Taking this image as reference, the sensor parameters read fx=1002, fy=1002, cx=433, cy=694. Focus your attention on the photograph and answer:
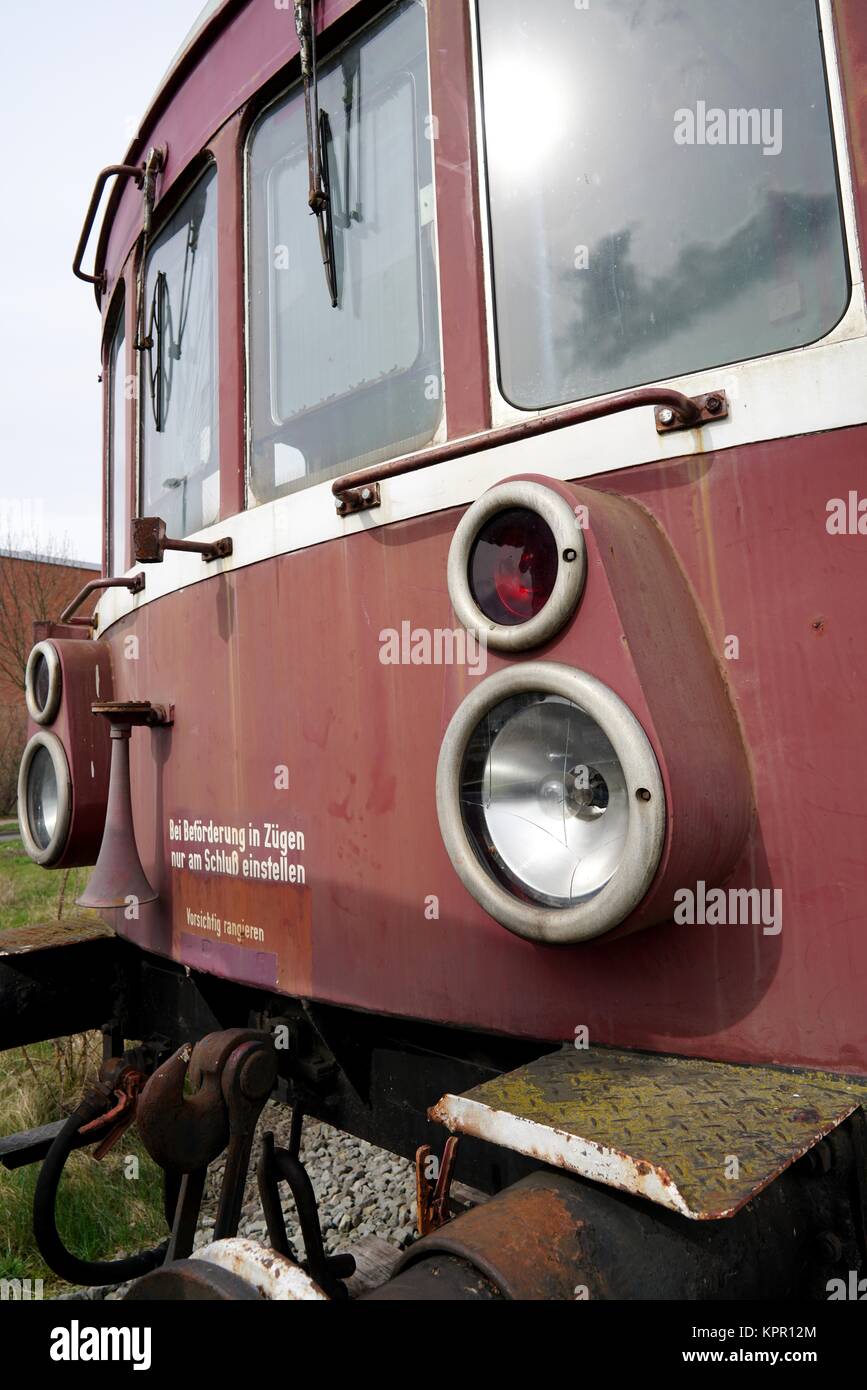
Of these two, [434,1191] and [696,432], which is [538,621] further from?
[434,1191]

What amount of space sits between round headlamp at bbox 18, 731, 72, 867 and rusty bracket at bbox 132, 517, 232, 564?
2.66 ft

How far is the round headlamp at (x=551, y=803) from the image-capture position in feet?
3.97

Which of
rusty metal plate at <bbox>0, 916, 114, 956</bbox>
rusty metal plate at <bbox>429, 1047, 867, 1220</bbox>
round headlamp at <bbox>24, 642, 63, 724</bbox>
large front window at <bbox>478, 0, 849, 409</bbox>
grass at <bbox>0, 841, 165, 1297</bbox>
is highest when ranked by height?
large front window at <bbox>478, 0, 849, 409</bbox>

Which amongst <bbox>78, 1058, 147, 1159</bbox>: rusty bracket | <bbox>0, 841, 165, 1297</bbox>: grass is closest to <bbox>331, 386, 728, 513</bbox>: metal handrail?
<bbox>78, 1058, 147, 1159</bbox>: rusty bracket

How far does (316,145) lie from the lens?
5.91 feet

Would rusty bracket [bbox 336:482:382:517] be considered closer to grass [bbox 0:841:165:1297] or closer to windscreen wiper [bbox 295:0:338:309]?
windscreen wiper [bbox 295:0:338:309]

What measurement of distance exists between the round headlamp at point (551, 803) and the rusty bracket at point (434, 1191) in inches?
11.3

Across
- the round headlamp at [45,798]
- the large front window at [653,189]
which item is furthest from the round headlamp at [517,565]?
the round headlamp at [45,798]

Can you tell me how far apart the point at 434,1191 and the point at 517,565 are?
2.76 ft

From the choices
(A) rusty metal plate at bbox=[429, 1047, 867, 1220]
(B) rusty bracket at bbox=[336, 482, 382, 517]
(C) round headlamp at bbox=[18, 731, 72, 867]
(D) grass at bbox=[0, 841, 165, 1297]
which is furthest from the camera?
(D) grass at bbox=[0, 841, 165, 1297]

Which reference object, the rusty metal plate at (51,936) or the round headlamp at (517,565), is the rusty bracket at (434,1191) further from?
the rusty metal plate at (51,936)

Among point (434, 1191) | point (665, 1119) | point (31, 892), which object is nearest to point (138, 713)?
point (434, 1191)

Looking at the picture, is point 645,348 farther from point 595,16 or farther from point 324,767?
point 324,767

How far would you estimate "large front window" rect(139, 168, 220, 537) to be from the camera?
7.47ft
